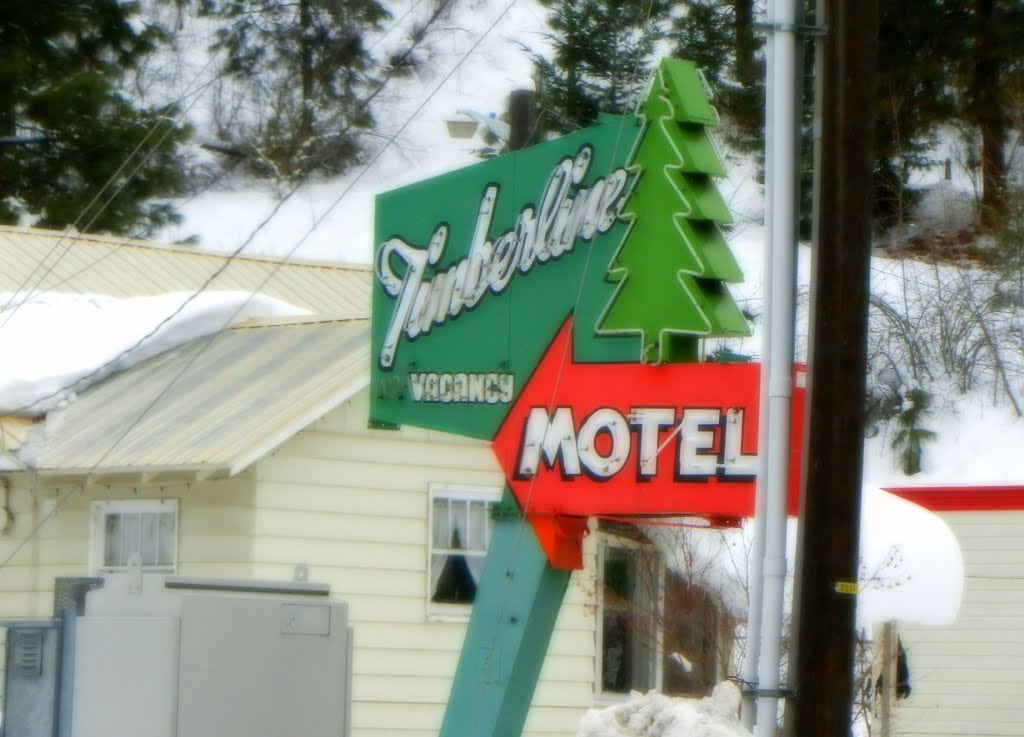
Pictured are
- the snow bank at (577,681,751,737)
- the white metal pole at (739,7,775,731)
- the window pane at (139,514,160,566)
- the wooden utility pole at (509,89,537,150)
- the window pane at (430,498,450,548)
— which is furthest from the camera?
the wooden utility pole at (509,89,537,150)

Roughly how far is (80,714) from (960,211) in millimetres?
27119

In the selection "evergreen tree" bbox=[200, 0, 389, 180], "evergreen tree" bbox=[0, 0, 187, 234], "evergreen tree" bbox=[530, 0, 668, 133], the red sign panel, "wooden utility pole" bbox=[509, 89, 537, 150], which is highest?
"evergreen tree" bbox=[200, 0, 389, 180]

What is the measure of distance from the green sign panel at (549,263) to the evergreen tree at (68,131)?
18217 mm

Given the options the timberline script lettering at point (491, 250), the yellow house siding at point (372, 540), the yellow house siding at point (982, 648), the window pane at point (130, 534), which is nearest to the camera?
the timberline script lettering at point (491, 250)

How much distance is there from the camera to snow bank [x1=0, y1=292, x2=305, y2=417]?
15375 mm

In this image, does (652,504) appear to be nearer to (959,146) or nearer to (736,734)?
(736,734)

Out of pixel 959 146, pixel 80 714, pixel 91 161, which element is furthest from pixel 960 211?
pixel 80 714

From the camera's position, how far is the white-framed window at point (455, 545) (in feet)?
47.1

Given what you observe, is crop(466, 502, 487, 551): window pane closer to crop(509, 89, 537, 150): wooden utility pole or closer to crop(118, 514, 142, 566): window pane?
crop(118, 514, 142, 566): window pane

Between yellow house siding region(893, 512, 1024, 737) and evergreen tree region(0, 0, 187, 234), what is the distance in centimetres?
1431

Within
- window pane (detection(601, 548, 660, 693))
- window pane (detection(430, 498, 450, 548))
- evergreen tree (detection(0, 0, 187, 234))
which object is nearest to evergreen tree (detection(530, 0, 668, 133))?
evergreen tree (detection(0, 0, 187, 234))

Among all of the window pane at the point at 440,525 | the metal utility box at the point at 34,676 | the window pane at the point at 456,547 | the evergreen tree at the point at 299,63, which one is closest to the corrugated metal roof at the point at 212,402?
the window pane at the point at 440,525

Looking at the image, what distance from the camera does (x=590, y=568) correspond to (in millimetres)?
16047

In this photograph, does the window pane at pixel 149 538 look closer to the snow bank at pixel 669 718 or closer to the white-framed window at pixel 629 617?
the white-framed window at pixel 629 617
